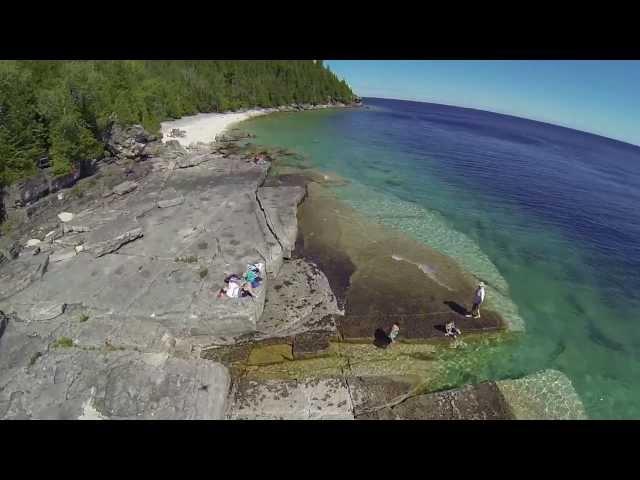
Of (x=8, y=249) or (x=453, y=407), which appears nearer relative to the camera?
(x=453, y=407)

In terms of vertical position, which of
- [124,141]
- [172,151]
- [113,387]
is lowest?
[113,387]

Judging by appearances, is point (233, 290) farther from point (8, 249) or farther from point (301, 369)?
point (8, 249)

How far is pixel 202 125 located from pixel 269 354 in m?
55.2

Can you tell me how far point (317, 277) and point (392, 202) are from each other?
48.8ft

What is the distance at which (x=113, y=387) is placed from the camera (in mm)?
10844

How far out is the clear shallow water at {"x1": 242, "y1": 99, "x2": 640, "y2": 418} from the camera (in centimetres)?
1485

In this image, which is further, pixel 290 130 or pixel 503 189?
pixel 290 130

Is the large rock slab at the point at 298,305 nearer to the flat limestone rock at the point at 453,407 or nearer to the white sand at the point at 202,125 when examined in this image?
the flat limestone rock at the point at 453,407

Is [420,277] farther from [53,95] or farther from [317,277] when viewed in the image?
[53,95]

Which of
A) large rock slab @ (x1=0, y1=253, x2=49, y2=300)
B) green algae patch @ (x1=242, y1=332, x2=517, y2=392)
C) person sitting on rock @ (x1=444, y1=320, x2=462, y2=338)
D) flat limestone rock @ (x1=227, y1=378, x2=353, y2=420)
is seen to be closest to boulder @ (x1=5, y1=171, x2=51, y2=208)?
large rock slab @ (x1=0, y1=253, x2=49, y2=300)

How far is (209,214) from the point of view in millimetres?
21984

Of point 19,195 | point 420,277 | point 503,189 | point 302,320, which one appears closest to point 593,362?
point 420,277

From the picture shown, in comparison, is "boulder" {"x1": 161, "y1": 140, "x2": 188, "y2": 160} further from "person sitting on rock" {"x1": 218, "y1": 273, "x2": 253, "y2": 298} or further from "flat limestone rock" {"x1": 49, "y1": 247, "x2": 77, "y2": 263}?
"person sitting on rock" {"x1": 218, "y1": 273, "x2": 253, "y2": 298}

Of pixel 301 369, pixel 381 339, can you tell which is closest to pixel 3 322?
pixel 301 369
